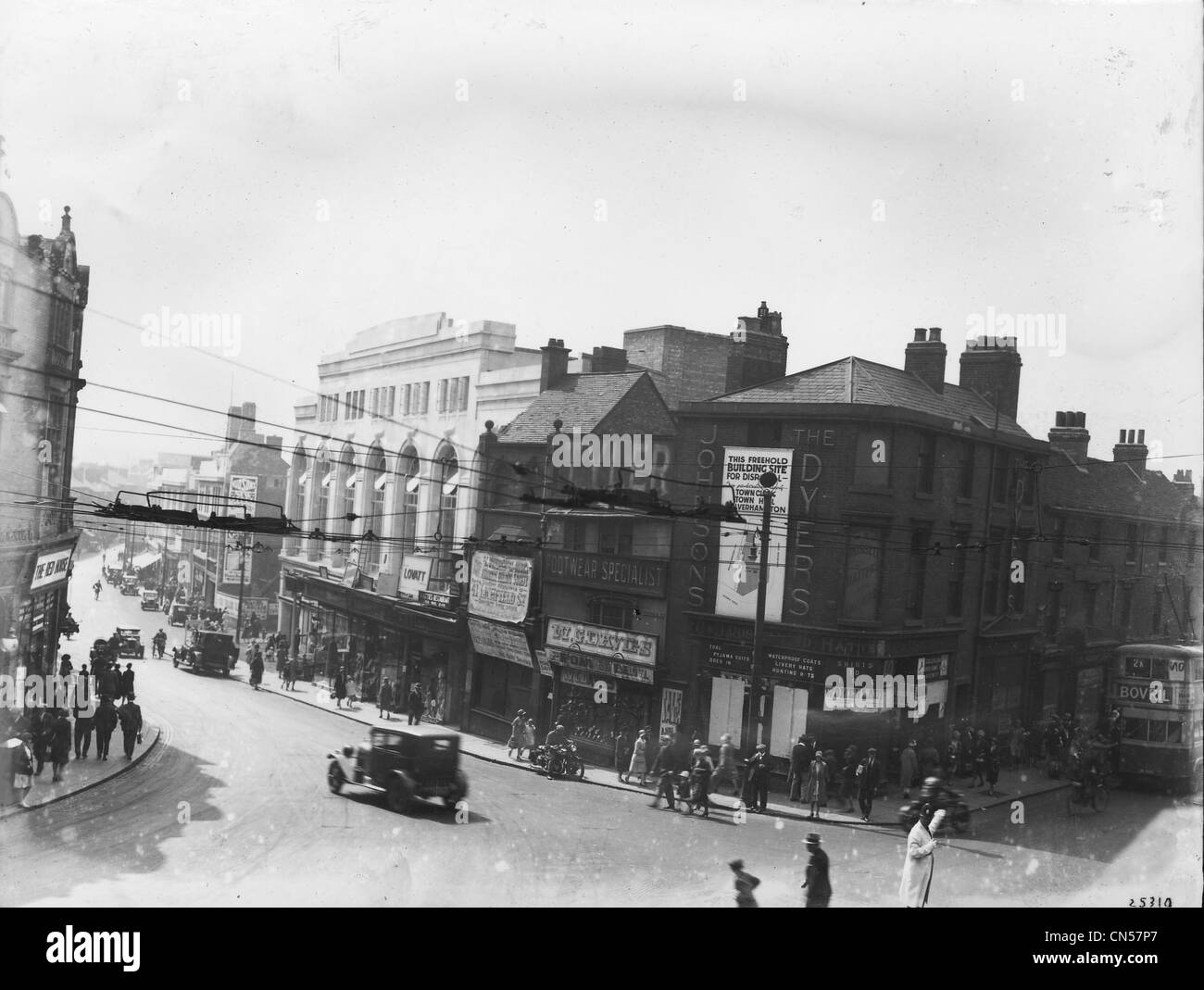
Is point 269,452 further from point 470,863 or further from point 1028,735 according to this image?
point 1028,735

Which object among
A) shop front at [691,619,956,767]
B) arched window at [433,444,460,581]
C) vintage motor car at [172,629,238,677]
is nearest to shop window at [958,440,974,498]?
shop front at [691,619,956,767]

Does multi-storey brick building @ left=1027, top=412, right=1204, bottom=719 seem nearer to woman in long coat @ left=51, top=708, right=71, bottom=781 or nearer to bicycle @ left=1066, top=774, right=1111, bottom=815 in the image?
bicycle @ left=1066, top=774, right=1111, bottom=815

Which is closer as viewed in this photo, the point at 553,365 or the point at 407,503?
the point at 553,365

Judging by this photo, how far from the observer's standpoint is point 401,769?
8.29 meters

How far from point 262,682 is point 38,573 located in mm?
2322

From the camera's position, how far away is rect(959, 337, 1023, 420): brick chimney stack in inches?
328

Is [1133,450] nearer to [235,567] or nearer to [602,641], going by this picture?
[602,641]

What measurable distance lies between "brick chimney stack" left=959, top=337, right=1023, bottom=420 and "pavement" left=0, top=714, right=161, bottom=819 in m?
8.58

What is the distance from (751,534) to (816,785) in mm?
2394

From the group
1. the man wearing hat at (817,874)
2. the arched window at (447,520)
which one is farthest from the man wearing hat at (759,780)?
the arched window at (447,520)

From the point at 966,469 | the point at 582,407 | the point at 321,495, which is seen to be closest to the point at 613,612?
the point at 582,407

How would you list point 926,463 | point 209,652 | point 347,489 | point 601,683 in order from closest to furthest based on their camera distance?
point 926,463 < point 601,683 < point 347,489 < point 209,652

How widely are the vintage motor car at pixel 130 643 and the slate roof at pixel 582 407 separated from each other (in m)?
4.21
